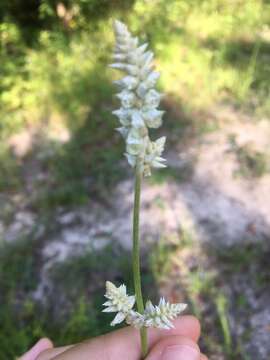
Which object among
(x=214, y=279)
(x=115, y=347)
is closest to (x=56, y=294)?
(x=214, y=279)

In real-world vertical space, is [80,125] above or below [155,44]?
below

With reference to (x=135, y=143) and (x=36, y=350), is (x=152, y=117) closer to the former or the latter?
(x=135, y=143)

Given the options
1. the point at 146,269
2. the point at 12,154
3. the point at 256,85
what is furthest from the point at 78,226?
the point at 256,85

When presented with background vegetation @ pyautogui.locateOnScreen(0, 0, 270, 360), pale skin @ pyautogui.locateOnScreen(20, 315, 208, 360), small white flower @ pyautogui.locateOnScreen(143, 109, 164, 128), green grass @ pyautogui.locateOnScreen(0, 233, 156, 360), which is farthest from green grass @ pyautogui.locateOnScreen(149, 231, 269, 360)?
small white flower @ pyautogui.locateOnScreen(143, 109, 164, 128)

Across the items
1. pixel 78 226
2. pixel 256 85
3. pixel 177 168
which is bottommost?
pixel 78 226

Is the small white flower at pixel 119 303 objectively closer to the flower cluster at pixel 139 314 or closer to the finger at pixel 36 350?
the flower cluster at pixel 139 314

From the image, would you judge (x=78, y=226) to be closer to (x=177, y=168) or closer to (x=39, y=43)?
(x=177, y=168)

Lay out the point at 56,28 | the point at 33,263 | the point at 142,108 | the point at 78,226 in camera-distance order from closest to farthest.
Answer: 1. the point at 142,108
2. the point at 33,263
3. the point at 78,226
4. the point at 56,28
